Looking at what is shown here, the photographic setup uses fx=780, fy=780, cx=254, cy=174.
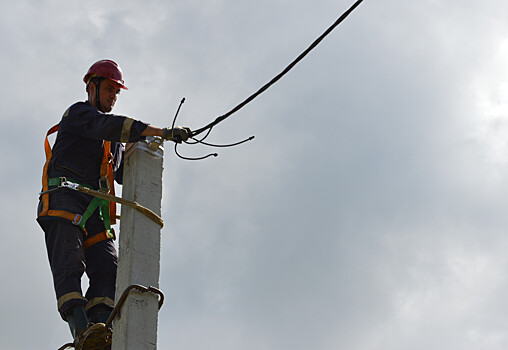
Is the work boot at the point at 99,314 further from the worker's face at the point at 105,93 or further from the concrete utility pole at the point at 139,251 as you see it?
the worker's face at the point at 105,93

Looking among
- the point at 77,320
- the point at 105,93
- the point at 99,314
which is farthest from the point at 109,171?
the point at 77,320

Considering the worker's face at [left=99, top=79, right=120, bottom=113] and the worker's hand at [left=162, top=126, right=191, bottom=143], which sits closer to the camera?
the worker's hand at [left=162, top=126, right=191, bottom=143]

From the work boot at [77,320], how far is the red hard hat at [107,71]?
1.82m

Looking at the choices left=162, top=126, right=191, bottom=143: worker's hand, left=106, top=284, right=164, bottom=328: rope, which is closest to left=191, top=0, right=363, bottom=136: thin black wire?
left=162, top=126, right=191, bottom=143: worker's hand

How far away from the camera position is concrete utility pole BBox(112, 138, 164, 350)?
4.43 metres

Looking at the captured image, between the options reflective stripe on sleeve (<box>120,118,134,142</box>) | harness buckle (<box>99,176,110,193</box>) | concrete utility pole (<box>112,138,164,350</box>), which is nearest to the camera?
concrete utility pole (<box>112,138,164,350</box>)

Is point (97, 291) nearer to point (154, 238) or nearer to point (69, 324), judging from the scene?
point (69, 324)

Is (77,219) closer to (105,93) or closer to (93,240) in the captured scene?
(93,240)

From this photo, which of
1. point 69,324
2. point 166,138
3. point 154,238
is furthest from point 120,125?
point 69,324

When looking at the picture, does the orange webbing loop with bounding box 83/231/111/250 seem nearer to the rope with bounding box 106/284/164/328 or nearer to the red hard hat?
the rope with bounding box 106/284/164/328

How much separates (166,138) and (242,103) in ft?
1.98

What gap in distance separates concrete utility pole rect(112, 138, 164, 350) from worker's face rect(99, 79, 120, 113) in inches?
33.5

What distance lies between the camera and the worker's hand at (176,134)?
17.2ft

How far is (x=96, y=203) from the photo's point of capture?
5.50m
